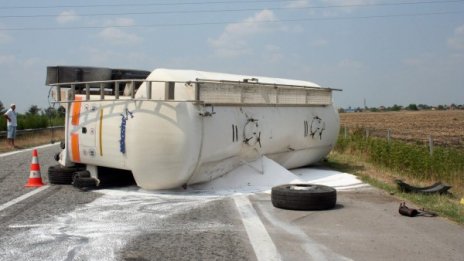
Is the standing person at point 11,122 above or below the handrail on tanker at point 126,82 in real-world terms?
below

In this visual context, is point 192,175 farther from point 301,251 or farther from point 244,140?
point 301,251

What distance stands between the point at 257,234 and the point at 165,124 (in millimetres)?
3393

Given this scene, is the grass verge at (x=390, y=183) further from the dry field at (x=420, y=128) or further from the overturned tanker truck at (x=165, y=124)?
the dry field at (x=420, y=128)

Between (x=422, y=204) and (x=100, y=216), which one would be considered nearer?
(x=100, y=216)

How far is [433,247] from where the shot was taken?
576 cm

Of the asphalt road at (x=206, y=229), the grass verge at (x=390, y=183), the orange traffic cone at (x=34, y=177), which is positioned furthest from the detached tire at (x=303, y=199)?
the orange traffic cone at (x=34, y=177)

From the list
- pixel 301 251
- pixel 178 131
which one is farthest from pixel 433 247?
pixel 178 131

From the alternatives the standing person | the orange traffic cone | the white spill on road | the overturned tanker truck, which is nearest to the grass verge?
the white spill on road

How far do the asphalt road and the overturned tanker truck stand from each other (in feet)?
2.11

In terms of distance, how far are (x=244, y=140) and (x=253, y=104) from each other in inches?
38.1

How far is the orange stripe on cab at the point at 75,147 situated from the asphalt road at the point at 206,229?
1.09m

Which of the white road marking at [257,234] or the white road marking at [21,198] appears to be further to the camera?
the white road marking at [21,198]

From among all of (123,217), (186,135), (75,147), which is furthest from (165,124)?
(75,147)

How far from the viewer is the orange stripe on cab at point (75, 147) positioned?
34.0ft
